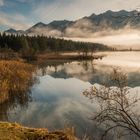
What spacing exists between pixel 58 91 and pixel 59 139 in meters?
36.0

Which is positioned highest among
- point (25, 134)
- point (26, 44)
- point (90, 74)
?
point (26, 44)

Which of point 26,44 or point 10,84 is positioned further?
point 26,44

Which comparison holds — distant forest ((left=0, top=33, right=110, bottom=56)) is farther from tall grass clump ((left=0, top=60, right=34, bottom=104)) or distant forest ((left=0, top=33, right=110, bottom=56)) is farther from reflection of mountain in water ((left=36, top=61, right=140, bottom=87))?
tall grass clump ((left=0, top=60, right=34, bottom=104))

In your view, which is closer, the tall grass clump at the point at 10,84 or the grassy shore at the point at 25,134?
the grassy shore at the point at 25,134

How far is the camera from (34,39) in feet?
569

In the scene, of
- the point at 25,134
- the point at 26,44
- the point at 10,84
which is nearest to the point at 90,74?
the point at 10,84

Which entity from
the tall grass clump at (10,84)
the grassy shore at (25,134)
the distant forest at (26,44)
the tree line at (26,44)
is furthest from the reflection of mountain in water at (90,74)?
the tree line at (26,44)

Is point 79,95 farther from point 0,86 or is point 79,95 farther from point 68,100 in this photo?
point 0,86

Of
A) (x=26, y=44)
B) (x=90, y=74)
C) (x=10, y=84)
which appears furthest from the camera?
(x=26, y=44)

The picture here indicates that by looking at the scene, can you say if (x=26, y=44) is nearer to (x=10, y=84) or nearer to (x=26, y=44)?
(x=26, y=44)

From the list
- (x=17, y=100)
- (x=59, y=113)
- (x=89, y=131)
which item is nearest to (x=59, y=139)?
(x=89, y=131)

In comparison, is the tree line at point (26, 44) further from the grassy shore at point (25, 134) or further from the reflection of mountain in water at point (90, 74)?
the grassy shore at point (25, 134)

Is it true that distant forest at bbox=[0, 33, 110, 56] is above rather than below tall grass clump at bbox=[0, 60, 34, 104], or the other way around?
above

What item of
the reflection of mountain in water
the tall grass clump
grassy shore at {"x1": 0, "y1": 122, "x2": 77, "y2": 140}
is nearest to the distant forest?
the reflection of mountain in water
